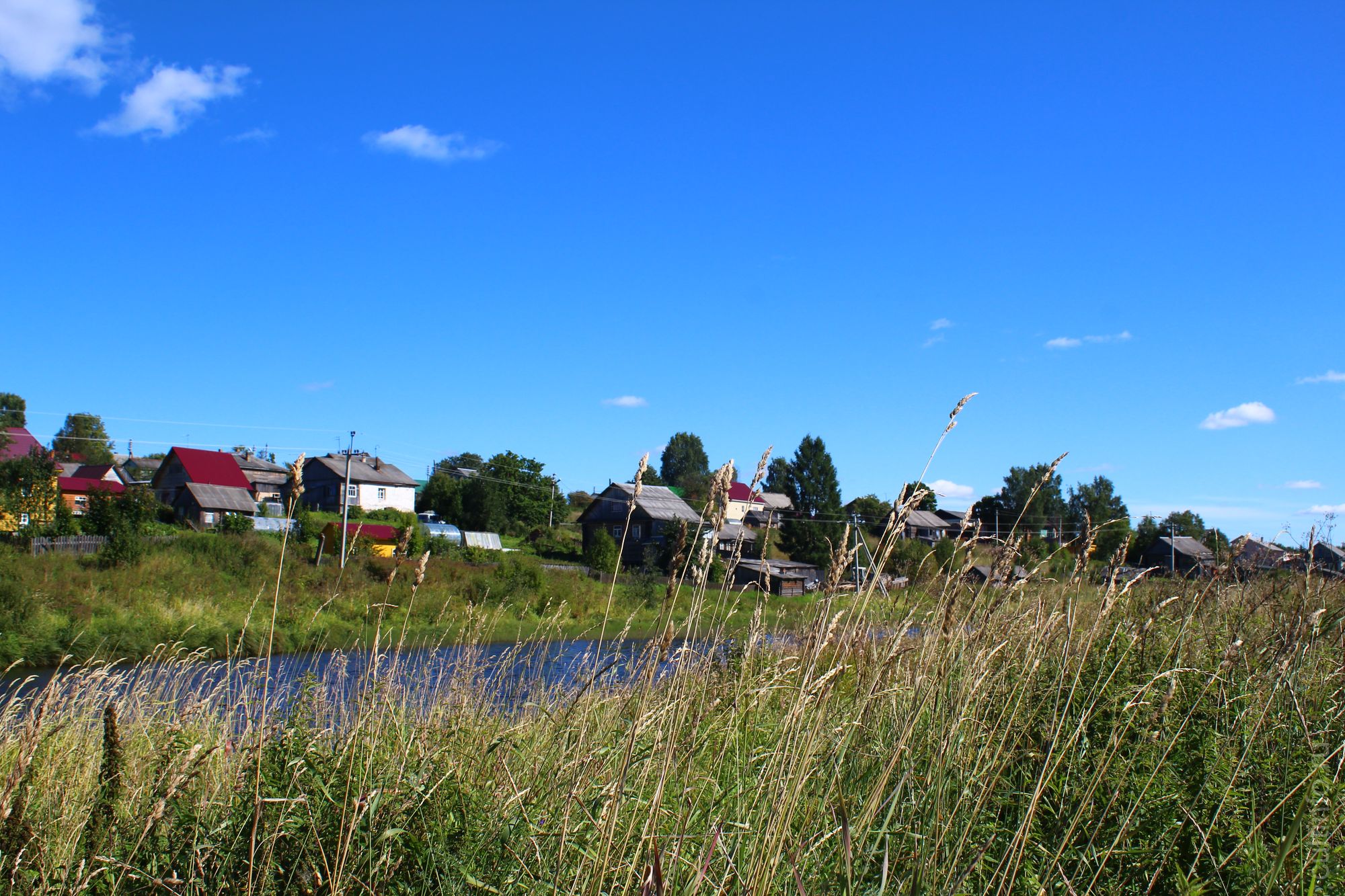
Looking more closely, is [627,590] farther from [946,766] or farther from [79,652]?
[946,766]

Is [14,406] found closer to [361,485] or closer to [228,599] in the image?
[361,485]

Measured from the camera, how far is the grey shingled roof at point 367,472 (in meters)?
59.5

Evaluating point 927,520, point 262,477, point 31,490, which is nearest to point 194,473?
point 262,477

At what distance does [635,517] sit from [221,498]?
23956 mm

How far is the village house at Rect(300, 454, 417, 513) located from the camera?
5875 centimetres

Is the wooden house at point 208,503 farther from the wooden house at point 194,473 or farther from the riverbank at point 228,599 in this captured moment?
the riverbank at point 228,599

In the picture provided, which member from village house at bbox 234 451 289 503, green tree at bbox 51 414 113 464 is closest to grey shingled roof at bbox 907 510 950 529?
village house at bbox 234 451 289 503

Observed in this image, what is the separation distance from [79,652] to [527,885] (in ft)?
70.0

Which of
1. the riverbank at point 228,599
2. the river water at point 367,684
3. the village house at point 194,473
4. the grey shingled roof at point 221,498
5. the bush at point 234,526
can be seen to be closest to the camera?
the river water at point 367,684

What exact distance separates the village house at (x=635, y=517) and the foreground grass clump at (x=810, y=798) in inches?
1470

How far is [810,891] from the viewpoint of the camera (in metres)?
1.94

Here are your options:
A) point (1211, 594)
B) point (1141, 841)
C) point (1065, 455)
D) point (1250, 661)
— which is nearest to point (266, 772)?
point (1141, 841)

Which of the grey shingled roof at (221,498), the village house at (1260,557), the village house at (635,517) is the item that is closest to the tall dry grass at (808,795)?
the village house at (1260,557)

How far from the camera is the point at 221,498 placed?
49844 mm
